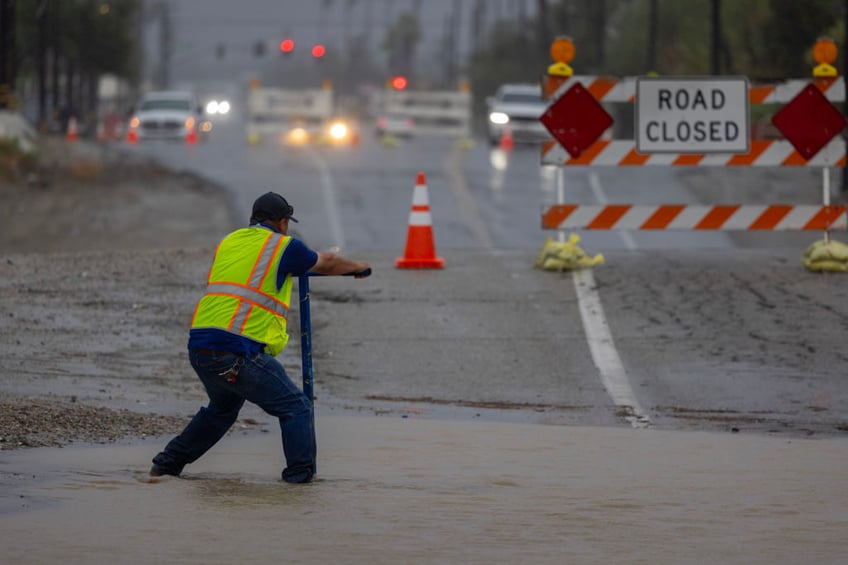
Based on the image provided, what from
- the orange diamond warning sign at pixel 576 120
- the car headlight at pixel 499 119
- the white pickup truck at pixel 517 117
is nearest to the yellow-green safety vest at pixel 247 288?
the orange diamond warning sign at pixel 576 120

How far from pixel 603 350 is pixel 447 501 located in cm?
551

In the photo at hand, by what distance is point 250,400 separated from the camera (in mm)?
8195

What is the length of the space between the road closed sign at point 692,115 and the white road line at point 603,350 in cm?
145

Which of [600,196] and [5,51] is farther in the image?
[5,51]

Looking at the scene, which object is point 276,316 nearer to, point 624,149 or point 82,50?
point 624,149

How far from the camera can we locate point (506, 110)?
165ft

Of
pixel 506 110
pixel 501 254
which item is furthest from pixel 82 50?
pixel 501 254

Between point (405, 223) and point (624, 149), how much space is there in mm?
10460

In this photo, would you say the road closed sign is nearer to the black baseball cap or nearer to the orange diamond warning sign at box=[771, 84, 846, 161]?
the orange diamond warning sign at box=[771, 84, 846, 161]

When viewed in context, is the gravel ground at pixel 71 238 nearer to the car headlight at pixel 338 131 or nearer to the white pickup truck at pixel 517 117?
the car headlight at pixel 338 131

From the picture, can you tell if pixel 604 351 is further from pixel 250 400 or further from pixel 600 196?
pixel 600 196

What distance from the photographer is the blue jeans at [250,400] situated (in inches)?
317

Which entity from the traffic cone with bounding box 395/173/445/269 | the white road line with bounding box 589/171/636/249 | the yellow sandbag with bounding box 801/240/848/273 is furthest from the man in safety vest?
the white road line with bounding box 589/171/636/249

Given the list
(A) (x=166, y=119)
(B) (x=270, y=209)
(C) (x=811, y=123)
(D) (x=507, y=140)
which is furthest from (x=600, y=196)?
(A) (x=166, y=119)
